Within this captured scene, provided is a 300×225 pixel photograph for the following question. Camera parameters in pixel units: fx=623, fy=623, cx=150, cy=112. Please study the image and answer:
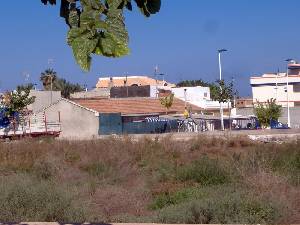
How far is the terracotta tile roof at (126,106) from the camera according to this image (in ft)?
223

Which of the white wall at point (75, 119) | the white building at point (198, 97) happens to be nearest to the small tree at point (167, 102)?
the white wall at point (75, 119)

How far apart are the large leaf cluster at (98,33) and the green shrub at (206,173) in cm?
1709

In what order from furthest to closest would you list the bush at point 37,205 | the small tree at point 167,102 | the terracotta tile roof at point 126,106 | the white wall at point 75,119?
the small tree at point 167,102 → the terracotta tile roof at point 126,106 → the white wall at point 75,119 → the bush at point 37,205

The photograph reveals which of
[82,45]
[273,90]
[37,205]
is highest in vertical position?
[273,90]

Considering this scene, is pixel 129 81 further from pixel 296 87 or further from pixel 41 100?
pixel 41 100

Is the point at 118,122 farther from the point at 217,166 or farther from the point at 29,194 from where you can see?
the point at 29,194

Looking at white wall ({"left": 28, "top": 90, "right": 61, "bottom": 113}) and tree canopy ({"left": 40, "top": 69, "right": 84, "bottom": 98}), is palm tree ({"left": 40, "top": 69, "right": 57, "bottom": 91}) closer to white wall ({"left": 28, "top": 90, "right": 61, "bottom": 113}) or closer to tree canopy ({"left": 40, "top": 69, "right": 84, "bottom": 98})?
tree canopy ({"left": 40, "top": 69, "right": 84, "bottom": 98})

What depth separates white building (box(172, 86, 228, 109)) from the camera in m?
96.8

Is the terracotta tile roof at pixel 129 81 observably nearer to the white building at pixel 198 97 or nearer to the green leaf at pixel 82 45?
the white building at pixel 198 97

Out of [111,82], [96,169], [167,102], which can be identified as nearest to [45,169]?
[96,169]

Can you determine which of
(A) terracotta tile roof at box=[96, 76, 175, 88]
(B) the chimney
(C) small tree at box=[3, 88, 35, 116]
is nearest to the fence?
(C) small tree at box=[3, 88, 35, 116]

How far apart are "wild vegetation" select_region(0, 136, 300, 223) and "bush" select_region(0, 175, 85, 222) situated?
0.02 m

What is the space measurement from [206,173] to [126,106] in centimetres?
5092

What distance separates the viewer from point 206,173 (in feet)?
71.8
